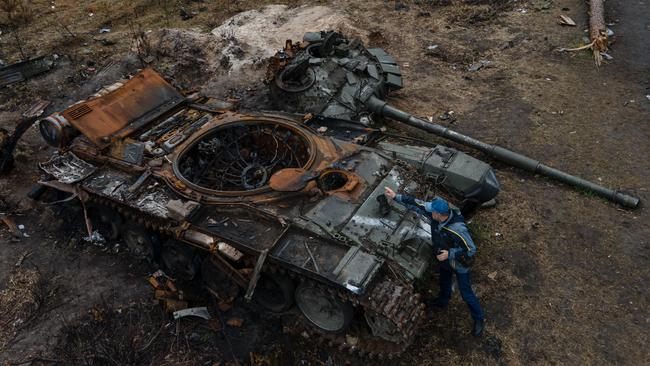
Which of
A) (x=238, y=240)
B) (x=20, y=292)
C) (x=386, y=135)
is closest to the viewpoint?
(x=238, y=240)

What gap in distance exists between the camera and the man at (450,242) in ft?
20.1

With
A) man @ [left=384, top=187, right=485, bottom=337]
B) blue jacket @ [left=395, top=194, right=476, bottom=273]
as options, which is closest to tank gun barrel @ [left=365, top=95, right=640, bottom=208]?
man @ [left=384, top=187, right=485, bottom=337]

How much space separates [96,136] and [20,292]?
9.28 feet

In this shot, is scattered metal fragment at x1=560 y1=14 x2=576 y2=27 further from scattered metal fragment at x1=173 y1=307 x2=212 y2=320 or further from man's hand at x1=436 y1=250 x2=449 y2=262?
scattered metal fragment at x1=173 y1=307 x2=212 y2=320

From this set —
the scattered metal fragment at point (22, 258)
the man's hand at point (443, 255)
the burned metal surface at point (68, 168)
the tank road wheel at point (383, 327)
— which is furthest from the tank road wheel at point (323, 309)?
the scattered metal fragment at point (22, 258)

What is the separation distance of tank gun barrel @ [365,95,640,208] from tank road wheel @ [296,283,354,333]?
4.86m

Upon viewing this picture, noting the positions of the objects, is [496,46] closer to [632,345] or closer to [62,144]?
[632,345]

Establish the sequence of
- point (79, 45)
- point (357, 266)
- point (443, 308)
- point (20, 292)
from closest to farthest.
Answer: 1. point (357, 266)
2. point (443, 308)
3. point (20, 292)
4. point (79, 45)

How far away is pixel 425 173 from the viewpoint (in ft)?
27.1

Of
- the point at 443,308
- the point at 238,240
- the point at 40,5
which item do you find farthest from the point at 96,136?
the point at 40,5

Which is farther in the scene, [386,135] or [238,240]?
[386,135]

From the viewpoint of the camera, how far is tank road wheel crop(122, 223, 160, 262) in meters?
8.07

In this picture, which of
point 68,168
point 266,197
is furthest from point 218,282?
point 68,168

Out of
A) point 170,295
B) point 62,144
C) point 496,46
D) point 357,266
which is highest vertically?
point 62,144
